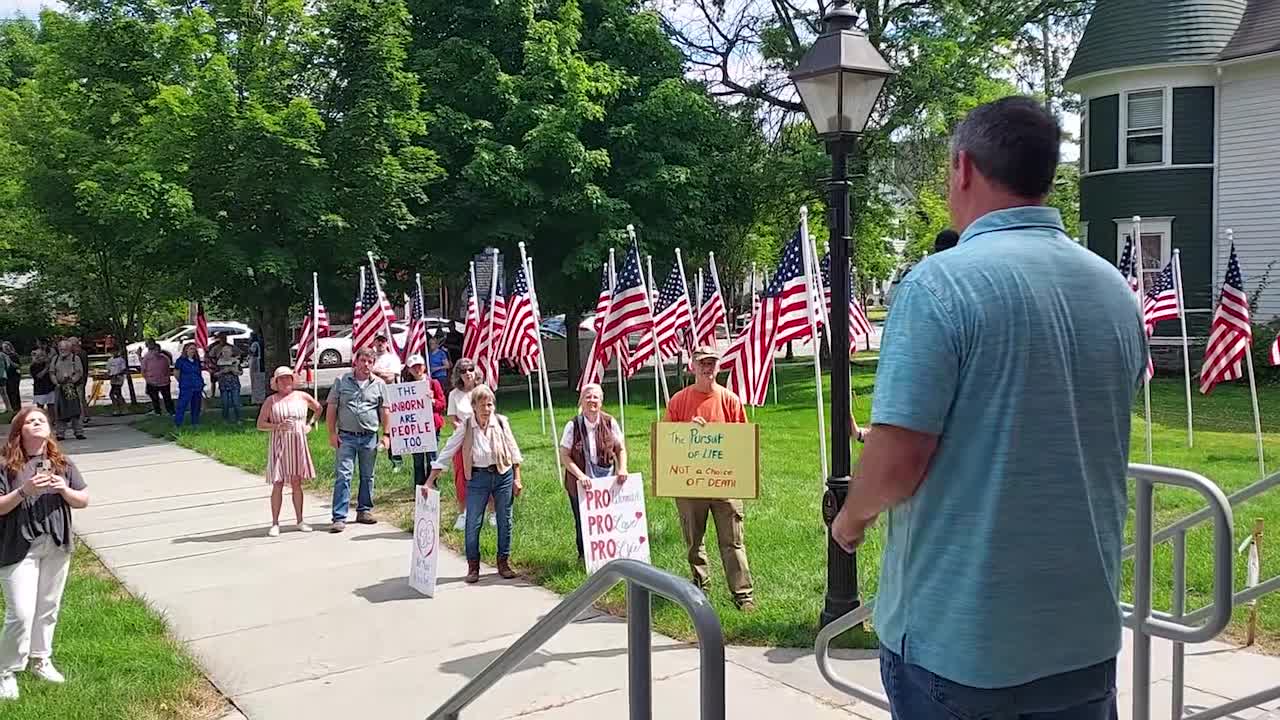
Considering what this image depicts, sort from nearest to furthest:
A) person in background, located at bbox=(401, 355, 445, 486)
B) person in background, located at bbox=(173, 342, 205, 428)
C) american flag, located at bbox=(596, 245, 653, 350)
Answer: american flag, located at bbox=(596, 245, 653, 350), person in background, located at bbox=(401, 355, 445, 486), person in background, located at bbox=(173, 342, 205, 428)

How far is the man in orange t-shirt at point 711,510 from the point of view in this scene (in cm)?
775

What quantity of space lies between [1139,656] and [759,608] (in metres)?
4.05

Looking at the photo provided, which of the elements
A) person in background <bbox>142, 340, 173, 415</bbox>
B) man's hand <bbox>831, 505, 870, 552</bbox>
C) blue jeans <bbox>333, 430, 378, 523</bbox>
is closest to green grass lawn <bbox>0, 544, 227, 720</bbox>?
blue jeans <bbox>333, 430, 378, 523</bbox>

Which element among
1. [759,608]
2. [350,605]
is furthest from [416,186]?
[759,608]

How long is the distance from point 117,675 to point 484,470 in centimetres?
323

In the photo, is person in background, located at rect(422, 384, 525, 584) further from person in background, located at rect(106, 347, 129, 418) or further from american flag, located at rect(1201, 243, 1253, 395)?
person in background, located at rect(106, 347, 129, 418)

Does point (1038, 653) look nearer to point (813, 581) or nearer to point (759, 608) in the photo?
point (759, 608)

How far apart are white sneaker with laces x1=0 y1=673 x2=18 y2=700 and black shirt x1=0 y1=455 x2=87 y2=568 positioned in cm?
66

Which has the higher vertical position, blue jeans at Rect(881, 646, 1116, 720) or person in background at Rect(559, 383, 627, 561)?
blue jeans at Rect(881, 646, 1116, 720)

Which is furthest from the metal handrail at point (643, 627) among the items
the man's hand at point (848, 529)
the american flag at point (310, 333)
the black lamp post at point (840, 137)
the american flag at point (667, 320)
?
the american flag at point (310, 333)

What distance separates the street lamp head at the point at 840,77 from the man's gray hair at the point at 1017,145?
470cm

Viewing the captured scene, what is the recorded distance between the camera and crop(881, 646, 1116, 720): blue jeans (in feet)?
7.12

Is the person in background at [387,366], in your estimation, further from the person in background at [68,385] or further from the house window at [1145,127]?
the house window at [1145,127]

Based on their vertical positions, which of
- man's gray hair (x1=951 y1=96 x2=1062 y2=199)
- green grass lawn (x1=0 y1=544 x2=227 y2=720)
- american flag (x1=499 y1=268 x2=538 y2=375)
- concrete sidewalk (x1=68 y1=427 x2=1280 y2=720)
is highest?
man's gray hair (x1=951 y1=96 x2=1062 y2=199)
